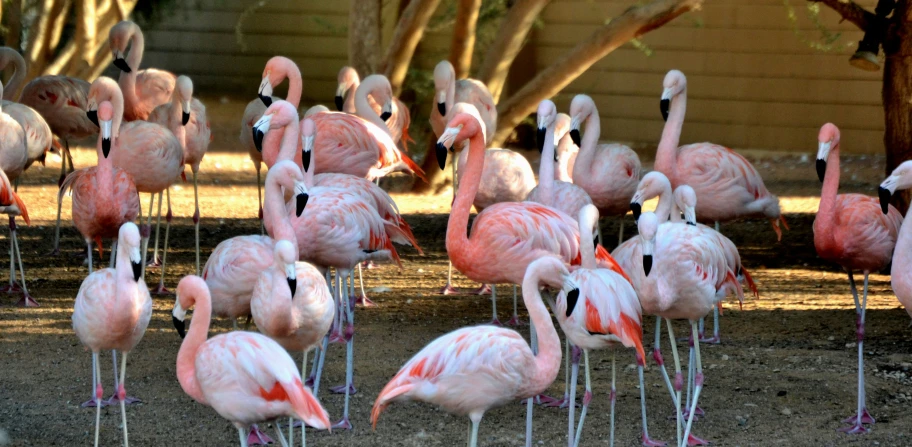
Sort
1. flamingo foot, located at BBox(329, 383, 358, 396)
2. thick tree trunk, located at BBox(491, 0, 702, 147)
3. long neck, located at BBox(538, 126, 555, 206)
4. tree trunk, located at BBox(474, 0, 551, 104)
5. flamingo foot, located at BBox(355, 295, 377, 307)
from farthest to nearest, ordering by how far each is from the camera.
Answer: tree trunk, located at BBox(474, 0, 551, 104)
thick tree trunk, located at BBox(491, 0, 702, 147)
flamingo foot, located at BBox(355, 295, 377, 307)
long neck, located at BBox(538, 126, 555, 206)
flamingo foot, located at BBox(329, 383, 358, 396)

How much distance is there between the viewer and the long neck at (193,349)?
3.85 metres

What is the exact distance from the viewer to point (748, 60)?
1205cm

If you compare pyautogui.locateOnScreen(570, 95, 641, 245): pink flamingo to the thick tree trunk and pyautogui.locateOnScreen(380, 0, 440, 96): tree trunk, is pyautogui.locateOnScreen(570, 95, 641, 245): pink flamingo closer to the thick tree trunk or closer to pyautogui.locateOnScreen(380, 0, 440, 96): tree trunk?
the thick tree trunk

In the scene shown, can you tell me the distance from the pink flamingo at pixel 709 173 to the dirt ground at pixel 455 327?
646 millimetres

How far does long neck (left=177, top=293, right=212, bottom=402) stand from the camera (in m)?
3.85

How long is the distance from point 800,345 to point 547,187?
1.60m

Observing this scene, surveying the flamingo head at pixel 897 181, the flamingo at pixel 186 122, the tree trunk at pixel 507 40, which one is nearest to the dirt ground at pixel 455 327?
the flamingo at pixel 186 122

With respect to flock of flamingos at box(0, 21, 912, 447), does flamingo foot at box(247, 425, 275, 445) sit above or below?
below

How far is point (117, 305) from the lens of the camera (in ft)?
13.8

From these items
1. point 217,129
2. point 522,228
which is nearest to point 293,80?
point 522,228

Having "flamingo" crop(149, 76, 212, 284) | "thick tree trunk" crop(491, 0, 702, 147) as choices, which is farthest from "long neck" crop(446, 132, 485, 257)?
"thick tree trunk" crop(491, 0, 702, 147)

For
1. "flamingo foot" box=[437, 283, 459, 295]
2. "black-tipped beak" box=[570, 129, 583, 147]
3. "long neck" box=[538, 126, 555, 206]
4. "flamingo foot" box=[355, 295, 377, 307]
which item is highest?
"black-tipped beak" box=[570, 129, 583, 147]

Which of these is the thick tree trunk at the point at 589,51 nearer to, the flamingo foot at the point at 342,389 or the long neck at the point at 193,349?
the flamingo foot at the point at 342,389

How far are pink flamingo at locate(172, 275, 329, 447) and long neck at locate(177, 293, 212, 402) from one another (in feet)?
0.08
